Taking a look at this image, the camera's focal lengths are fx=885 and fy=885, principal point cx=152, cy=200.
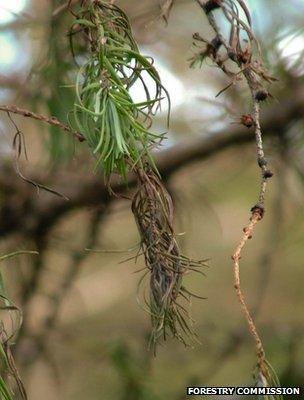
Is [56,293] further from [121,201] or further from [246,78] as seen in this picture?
[246,78]

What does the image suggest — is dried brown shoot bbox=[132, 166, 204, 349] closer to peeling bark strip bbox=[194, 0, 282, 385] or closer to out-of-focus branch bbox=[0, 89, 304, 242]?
peeling bark strip bbox=[194, 0, 282, 385]

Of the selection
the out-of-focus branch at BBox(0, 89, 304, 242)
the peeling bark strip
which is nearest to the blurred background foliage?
the out-of-focus branch at BBox(0, 89, 304, 242)

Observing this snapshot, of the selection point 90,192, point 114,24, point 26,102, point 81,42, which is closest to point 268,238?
point 90,192

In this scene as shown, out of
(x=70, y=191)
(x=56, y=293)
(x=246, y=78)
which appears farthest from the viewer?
(x=56, y=293)

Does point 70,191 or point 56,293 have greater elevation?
point 70,191

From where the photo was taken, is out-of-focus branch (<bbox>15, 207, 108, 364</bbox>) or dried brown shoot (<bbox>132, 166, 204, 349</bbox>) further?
out-of-focus branch (<bbox>15, 207, 108, 364</bbox>)

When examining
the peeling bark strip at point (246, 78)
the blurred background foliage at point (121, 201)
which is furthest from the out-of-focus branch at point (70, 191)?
the peeling bark strip at point (246, 78)

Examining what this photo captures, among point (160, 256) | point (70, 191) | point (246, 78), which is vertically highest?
point (70, 191)

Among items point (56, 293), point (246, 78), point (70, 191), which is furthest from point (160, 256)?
point (56, 293)

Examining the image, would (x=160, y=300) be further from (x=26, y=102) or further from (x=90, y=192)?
(x=90, y=192)

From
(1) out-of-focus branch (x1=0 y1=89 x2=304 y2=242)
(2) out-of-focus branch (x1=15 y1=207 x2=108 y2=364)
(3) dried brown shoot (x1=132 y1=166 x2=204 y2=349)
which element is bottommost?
(3) dried brown shoot (x1=132 y1=166 x2=204 y2=349)

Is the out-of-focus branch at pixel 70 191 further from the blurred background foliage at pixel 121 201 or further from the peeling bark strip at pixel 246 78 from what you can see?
the peeling bark strip at pixel 246 78

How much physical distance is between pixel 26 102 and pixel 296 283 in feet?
3.82

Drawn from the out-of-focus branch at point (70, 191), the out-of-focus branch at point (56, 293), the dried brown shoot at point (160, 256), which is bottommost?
the dried brown shoot at point (160, 256)
